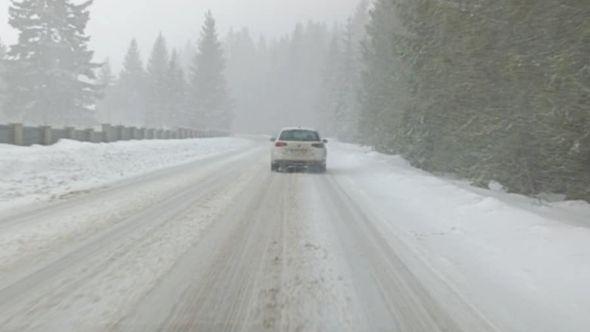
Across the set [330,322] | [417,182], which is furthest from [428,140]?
[330,322]

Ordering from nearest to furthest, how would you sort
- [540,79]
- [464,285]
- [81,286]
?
[81,286] → [464,285] → [540,79]

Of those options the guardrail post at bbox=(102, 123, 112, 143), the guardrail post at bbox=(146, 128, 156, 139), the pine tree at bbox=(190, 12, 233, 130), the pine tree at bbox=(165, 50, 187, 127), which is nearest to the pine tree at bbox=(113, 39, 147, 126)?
the pine tree at bbox=(165, 50, 187, 127)

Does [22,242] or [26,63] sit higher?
[26,63]

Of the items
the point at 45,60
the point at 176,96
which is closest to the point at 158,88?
the point at 176,96

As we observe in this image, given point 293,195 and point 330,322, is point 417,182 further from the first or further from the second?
point 330,322

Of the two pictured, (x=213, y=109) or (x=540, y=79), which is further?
(x=213, y=109)

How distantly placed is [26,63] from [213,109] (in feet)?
96.7

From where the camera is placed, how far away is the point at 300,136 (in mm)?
20297

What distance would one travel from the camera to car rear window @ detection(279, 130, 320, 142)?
2016 cm

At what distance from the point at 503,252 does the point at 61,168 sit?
1383cm

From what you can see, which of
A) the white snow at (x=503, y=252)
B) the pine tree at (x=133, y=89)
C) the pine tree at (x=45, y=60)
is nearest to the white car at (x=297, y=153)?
the white snow at (x=503, y=252)

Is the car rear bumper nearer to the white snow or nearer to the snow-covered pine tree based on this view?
the white snow

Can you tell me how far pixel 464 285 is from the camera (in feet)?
18.3

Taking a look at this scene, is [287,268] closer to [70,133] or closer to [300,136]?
[300,136]
